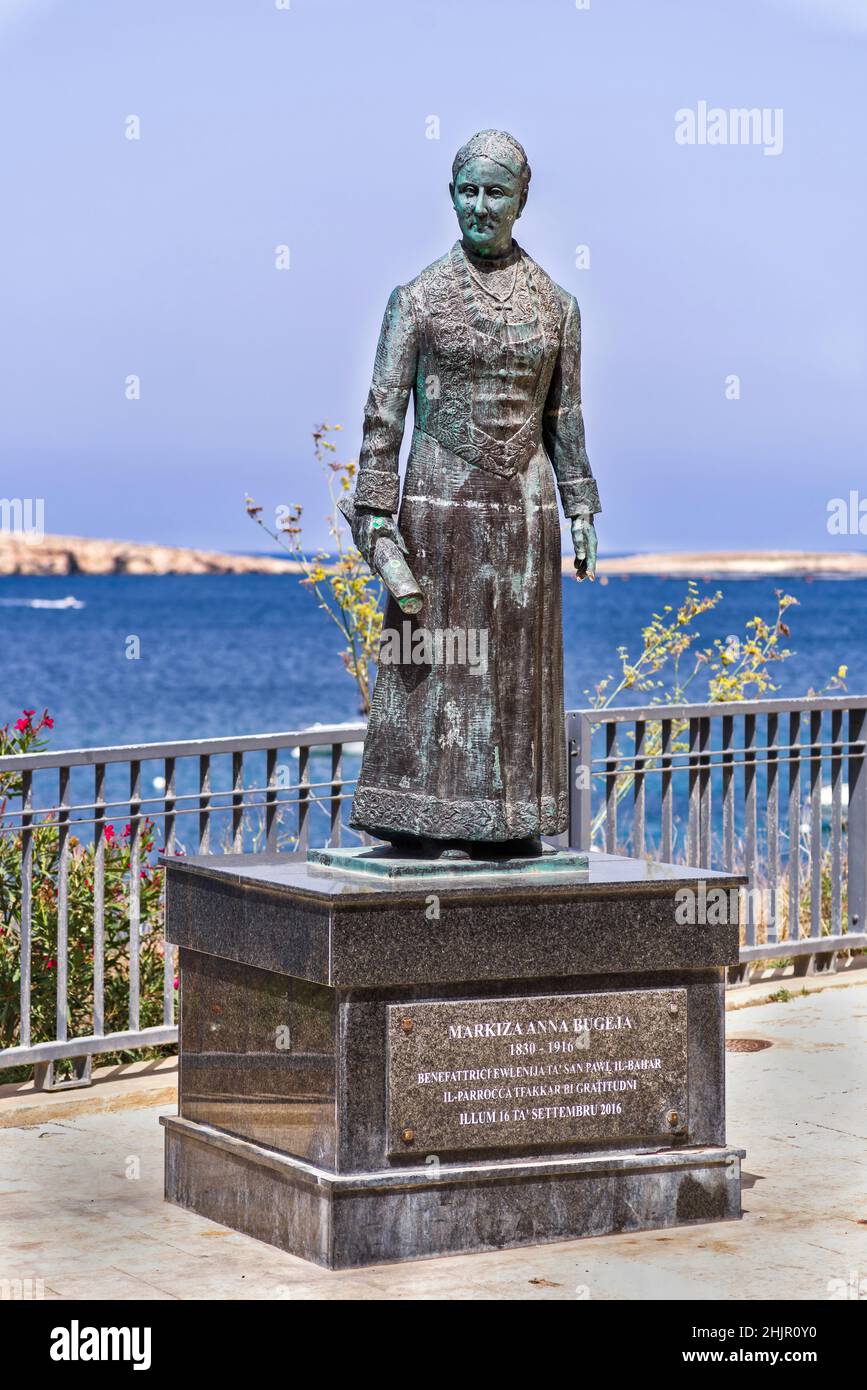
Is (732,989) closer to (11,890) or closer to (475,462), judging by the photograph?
(11,890)

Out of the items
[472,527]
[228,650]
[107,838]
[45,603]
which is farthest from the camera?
[45,603]

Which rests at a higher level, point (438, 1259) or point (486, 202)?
point (486, 202)

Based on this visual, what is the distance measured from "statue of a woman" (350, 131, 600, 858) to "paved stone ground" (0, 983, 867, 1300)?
1371 millimetres

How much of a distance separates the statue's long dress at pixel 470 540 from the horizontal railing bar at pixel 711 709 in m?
3.01

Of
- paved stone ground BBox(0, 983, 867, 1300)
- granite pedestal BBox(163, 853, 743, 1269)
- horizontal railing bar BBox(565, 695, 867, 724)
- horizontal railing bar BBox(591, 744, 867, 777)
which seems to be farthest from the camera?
horizontal railing bar BBox(591, 744, 867, 777)

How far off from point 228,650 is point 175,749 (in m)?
75.2

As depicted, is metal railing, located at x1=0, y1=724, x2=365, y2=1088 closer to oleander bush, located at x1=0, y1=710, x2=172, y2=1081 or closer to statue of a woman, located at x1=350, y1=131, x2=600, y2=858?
oleander bush, located at x1=0, y1=710, x2=172, y2=1081

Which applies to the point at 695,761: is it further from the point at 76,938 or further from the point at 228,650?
the point at 228,650

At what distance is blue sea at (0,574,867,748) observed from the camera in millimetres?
65562

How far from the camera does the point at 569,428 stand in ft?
24.6

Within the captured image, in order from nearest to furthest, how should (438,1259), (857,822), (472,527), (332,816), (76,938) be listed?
(438,1259) → (472,527) → (76,938) → (332,816) → (857,822)

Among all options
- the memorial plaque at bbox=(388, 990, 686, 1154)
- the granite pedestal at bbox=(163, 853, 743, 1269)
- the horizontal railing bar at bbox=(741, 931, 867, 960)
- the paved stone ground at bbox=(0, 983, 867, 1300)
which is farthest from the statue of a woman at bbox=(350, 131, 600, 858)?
the horizontal railing bar at bbox=(741, 931, 867, 960)

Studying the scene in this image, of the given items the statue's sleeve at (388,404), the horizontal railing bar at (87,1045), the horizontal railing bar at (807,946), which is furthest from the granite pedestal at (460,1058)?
the horizontal railing bar at (807,946)

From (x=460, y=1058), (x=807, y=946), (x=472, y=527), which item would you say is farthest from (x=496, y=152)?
(x=807, y=946)
